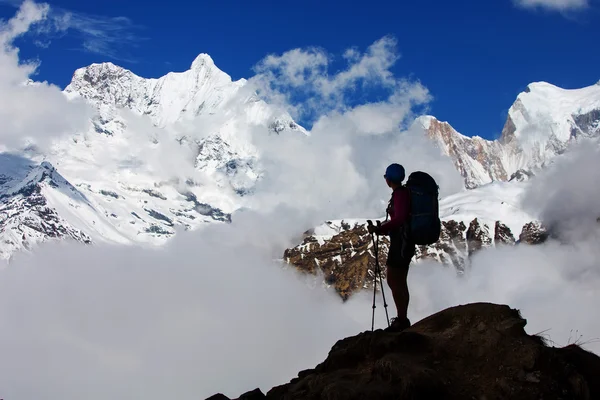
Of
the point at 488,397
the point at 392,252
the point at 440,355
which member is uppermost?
the point at 392,252

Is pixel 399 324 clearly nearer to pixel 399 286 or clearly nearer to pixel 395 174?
pixel 399 286

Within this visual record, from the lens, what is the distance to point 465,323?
15055 mm

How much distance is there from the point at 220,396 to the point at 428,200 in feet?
28.2

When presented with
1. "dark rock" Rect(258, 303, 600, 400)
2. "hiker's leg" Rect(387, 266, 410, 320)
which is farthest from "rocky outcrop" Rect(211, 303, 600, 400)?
"hiker's leg" Rect(387, 266, 410, 320)

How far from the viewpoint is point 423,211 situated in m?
16.1

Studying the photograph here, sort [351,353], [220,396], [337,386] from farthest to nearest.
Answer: [220,396] → [351,353] → [337,386]

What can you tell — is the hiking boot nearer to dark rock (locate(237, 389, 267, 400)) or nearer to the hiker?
the hiker

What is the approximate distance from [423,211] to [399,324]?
312cm

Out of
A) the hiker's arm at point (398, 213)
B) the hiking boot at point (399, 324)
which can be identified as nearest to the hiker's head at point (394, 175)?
the hiker's arm at point (398, 213)

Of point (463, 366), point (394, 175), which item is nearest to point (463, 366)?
point (463, 366)

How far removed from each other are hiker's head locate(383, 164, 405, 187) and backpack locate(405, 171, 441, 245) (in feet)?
2.44

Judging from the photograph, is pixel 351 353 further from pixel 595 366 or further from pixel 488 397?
pixel 595 366

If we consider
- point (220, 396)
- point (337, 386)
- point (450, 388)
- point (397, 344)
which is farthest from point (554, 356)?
point (220, 396)

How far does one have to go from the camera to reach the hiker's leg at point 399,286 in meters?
17.2
